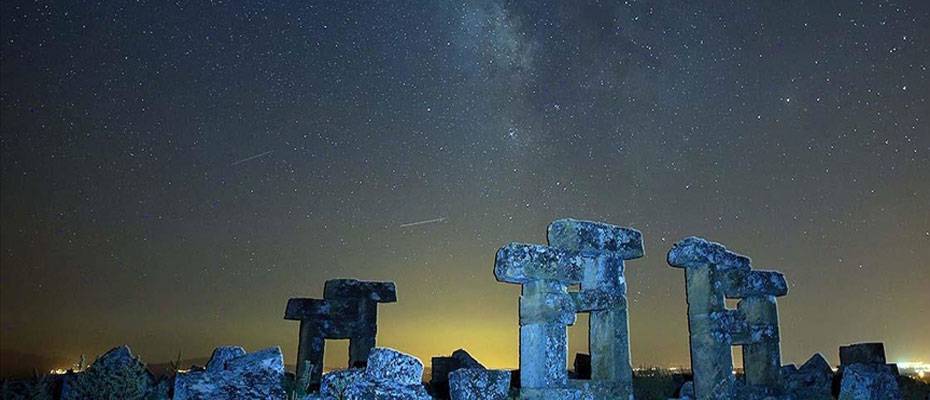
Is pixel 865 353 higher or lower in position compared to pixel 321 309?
lower

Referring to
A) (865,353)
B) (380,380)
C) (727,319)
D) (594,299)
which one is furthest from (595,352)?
(865,353)

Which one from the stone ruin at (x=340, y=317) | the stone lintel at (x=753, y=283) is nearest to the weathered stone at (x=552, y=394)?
the stone lintel at (x=753, y=283)

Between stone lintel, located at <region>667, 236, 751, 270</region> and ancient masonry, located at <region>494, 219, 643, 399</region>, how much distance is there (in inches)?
52.4

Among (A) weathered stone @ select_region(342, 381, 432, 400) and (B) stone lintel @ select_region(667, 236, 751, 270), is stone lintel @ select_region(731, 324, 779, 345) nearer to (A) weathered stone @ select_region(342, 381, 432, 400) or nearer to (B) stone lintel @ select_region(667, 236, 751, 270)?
(B) stone lintel @ select_region(667, 236, 751, 270)

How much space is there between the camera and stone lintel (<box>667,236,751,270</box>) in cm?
1485

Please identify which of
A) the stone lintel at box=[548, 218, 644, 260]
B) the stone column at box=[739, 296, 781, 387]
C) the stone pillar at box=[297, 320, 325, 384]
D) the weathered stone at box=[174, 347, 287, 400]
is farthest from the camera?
the stone pillar at box=[297, 320, 325, 384]

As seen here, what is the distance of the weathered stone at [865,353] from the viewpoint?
18453mm

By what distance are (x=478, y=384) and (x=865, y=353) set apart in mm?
13641

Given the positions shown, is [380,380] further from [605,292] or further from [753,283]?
[753,283]

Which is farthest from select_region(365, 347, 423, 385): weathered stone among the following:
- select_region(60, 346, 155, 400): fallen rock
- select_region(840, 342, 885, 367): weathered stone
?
select_region(840, 342, 885, 367): weathered stone

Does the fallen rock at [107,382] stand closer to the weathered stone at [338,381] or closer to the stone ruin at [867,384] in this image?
the weathered stone at [338,381]

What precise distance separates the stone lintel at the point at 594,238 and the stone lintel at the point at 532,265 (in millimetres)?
480

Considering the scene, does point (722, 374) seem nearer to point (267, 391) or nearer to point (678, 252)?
point (678, 252)

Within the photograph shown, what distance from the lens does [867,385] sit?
13.0 metres
